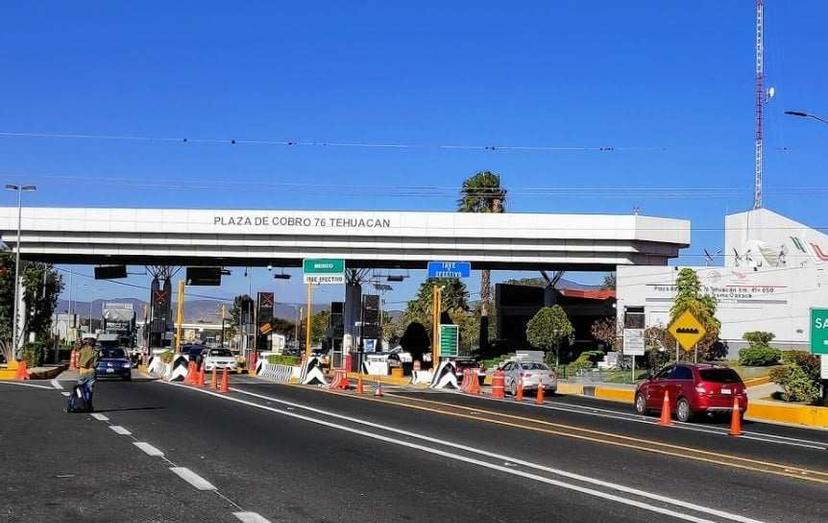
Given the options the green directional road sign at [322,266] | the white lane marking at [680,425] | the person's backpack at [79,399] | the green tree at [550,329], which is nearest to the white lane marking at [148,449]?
the person's backpack at [79,399]

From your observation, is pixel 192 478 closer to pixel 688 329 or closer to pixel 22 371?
pixel 688 329

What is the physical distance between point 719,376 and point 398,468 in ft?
47.7

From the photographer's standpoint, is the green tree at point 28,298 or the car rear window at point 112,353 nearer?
the car rear window at point 112,353

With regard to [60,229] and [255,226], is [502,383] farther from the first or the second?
[60,229]

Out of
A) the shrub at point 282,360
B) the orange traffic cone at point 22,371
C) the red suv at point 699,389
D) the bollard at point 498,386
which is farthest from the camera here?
the shrub at point 282,360

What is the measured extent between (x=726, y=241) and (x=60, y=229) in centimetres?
4402

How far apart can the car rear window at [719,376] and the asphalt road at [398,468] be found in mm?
3071

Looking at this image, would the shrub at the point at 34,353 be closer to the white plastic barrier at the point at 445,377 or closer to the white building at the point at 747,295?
the white plastic barrier at the point at 445,377

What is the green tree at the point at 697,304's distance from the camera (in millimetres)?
50694

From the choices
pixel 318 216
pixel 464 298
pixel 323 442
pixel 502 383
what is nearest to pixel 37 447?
pixel 323 442

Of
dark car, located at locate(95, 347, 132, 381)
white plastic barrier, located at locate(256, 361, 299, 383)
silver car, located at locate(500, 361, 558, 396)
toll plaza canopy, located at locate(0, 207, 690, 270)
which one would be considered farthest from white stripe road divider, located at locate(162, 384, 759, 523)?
toll plaza canopy, located at locate(0, 207, 690, 270)

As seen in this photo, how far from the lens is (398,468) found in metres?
13.2

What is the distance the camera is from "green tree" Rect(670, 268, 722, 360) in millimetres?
50694

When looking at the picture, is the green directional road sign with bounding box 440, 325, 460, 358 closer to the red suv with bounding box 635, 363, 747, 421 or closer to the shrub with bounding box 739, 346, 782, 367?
the shrub with bounding box 739, 346, 782, 367
